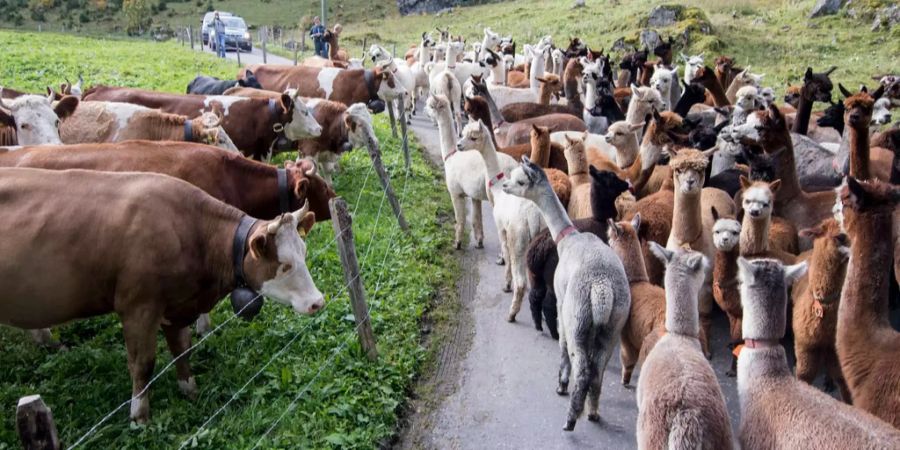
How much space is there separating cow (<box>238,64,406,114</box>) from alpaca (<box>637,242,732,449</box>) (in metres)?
10.1

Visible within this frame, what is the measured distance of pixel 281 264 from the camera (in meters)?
5.41

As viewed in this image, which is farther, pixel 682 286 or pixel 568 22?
pixel 568 22

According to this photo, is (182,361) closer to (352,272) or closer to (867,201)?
(352,272)

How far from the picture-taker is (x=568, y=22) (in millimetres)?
35375

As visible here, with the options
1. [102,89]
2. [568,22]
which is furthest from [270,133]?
[568,22]

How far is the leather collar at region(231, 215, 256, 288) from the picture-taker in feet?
17.9

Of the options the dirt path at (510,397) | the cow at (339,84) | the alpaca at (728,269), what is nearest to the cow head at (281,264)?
the dirt path at (510,397)

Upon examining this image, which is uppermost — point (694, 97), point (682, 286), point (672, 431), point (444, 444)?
point (694, 97)

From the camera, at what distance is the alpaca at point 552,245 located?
684 cm

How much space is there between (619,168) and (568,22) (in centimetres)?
2767

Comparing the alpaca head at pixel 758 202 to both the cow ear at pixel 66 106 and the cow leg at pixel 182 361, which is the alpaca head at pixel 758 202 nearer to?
the cow leg at pixel 182 361

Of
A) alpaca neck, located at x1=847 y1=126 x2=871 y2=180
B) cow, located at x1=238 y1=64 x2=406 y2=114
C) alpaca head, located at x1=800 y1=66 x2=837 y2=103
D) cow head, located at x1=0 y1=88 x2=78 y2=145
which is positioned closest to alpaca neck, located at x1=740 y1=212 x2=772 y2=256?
alpaca neck, located at x1=847 y1=126 x2=871 y2=180

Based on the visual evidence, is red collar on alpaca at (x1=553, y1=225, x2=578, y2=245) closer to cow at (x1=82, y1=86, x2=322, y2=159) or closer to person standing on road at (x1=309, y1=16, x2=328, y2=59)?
cow at (x1=82, y1=86, x2=322, y2=159)

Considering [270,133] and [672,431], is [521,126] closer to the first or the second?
[270,133]
